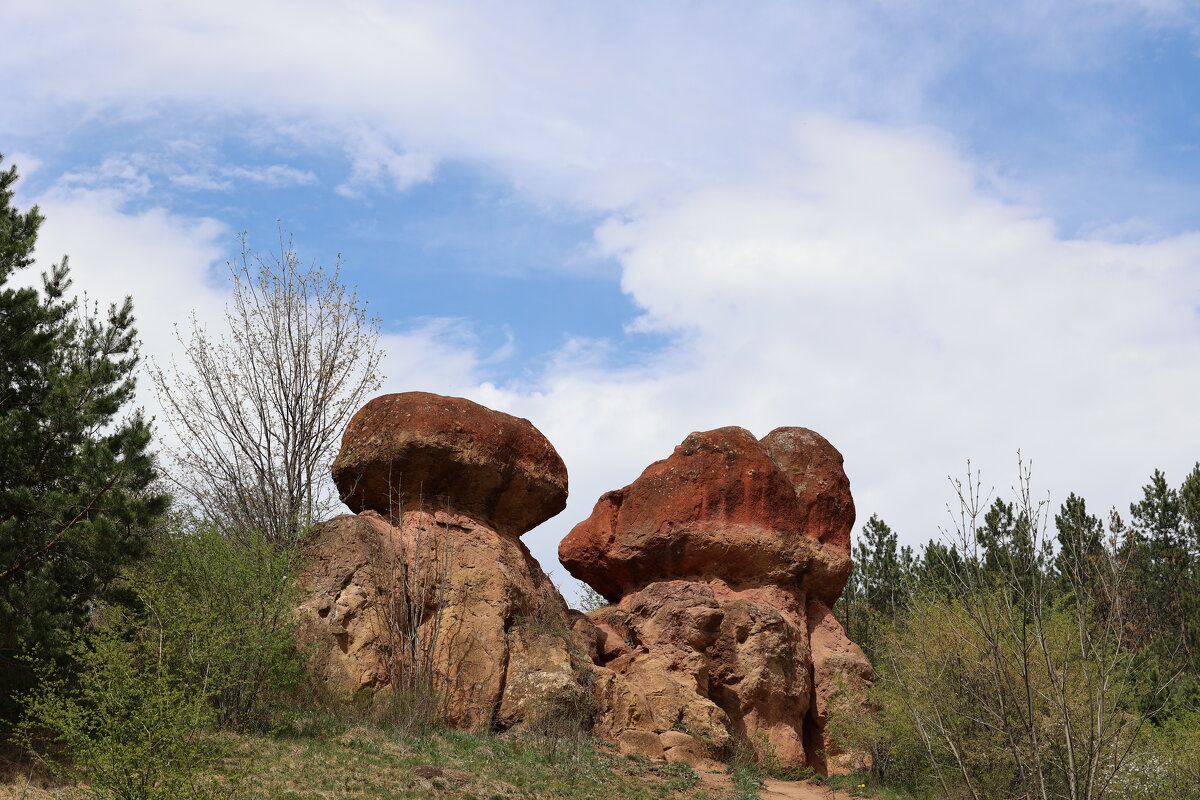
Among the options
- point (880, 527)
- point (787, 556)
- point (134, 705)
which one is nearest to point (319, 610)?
point (134, 705)

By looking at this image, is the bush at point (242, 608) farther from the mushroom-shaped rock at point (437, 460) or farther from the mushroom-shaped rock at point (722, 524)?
the mushroom-shaped rock at point (722, 524)

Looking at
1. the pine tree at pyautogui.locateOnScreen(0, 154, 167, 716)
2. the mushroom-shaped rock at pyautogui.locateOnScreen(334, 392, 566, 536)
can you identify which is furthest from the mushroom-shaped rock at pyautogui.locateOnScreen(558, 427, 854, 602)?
the pine tree at pyautogui.locateOnScreen(0, 154, 167, 716)

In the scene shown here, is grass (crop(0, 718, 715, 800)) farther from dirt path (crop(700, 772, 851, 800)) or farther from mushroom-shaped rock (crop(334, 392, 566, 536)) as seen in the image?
mushroom-shaped rock (crop(334, 392, 566, 536))

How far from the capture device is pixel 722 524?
23844mm

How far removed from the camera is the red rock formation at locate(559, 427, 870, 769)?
66.5 ft

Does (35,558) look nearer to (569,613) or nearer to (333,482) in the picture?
(333,482)

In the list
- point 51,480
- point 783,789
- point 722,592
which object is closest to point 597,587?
point 722,592

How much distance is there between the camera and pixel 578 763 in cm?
1698

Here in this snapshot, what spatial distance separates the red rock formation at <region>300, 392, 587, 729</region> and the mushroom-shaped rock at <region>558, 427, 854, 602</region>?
7.67 ft

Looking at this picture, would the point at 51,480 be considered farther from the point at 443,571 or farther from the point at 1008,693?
the point at 1008,693

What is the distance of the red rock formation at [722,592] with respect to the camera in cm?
2027

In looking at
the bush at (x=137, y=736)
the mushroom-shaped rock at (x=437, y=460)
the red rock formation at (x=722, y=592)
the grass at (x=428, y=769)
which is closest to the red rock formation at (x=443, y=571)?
the mushroom-shaped rock at (x=437, y=460)

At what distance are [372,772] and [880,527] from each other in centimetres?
2414

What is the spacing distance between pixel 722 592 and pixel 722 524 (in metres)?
1.51
